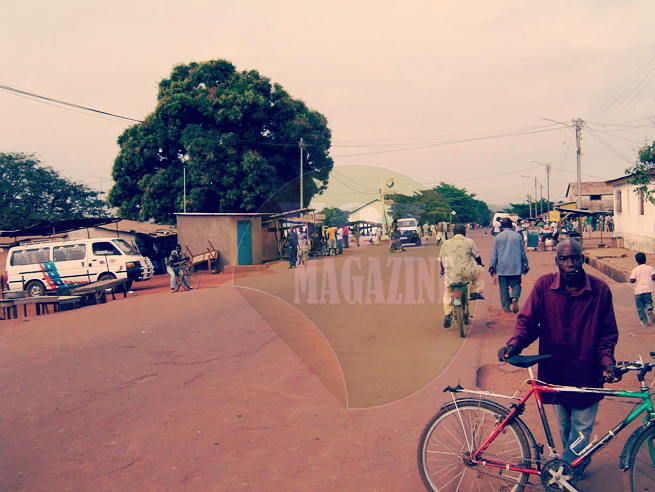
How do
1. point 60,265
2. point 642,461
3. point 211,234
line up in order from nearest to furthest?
point 642,461 → point 60,265 → point 211,234

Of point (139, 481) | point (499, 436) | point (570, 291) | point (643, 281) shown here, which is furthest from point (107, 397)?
point (643, 281)

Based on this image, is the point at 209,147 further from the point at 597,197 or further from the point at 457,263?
the point at 597,197

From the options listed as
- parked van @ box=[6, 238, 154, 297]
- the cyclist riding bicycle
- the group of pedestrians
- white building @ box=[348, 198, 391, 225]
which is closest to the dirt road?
the group of pedestrians

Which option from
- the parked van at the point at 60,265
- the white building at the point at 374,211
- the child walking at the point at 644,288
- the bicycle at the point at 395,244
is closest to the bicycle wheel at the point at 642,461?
the child walking at the point at 644,288

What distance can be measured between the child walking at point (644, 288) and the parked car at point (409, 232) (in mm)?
21518

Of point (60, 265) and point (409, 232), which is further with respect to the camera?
point (409, 232)

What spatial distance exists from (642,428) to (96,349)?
24.4 ft

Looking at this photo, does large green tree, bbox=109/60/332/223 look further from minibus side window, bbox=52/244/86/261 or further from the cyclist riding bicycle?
the cyclist riding bicycle

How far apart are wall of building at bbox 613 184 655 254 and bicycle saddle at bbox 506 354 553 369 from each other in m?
22.2

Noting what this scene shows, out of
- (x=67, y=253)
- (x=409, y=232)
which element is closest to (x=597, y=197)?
(x=409, y=232)

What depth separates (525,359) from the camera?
10.5ft

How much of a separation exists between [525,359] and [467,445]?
0.67m

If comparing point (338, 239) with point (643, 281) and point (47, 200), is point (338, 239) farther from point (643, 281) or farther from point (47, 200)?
point (643, 281)

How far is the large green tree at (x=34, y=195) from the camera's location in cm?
2772
